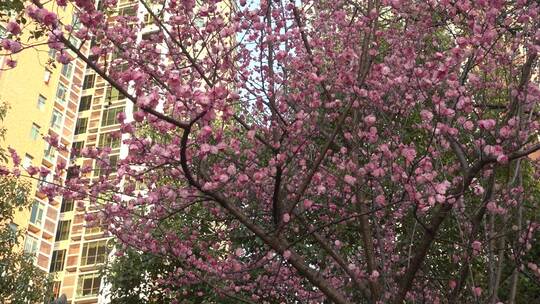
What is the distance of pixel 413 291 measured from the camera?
928cm

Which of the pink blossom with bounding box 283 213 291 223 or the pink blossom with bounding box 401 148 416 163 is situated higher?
the pink blossom with bounding box 401 148 416 163

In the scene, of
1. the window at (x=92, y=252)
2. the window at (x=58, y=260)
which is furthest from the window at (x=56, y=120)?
the window at (x=58, y=260)

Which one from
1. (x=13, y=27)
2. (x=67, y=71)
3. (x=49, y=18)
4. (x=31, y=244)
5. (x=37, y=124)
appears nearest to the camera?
(x=49, y=18)

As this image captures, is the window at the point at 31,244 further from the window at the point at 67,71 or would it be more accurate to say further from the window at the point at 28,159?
→ the window at the point at 67,71

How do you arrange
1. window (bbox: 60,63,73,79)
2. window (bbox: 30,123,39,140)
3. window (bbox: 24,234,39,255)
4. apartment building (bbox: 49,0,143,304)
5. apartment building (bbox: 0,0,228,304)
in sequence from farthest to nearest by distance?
window (bbox: 60,63,73,79) < apartment building (bbox: 49,0,143,304) < window (bbox: 30,123,39,140) < window (bbox: 24,234,39,255) < apartment building (bbox: 0,0,228,304)

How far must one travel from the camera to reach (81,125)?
3706 centimetres

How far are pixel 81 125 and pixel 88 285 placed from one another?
10424 millimetres

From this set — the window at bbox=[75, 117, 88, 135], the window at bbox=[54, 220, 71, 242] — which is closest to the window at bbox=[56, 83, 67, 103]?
the window at bbox=[75, 117, 88, 135]

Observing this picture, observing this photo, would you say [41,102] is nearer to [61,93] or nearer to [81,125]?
[61,93]

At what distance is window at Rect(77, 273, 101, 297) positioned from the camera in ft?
103

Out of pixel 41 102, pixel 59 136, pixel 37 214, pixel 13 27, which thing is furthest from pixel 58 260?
pixel 13 27

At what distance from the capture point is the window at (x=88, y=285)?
3142cm

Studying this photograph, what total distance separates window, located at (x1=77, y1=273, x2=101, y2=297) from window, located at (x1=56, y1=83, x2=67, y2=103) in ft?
31.8

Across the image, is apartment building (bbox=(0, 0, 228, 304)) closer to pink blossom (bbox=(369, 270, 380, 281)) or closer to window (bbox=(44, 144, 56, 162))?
window (bbox=(44, 144, 56, 162))
